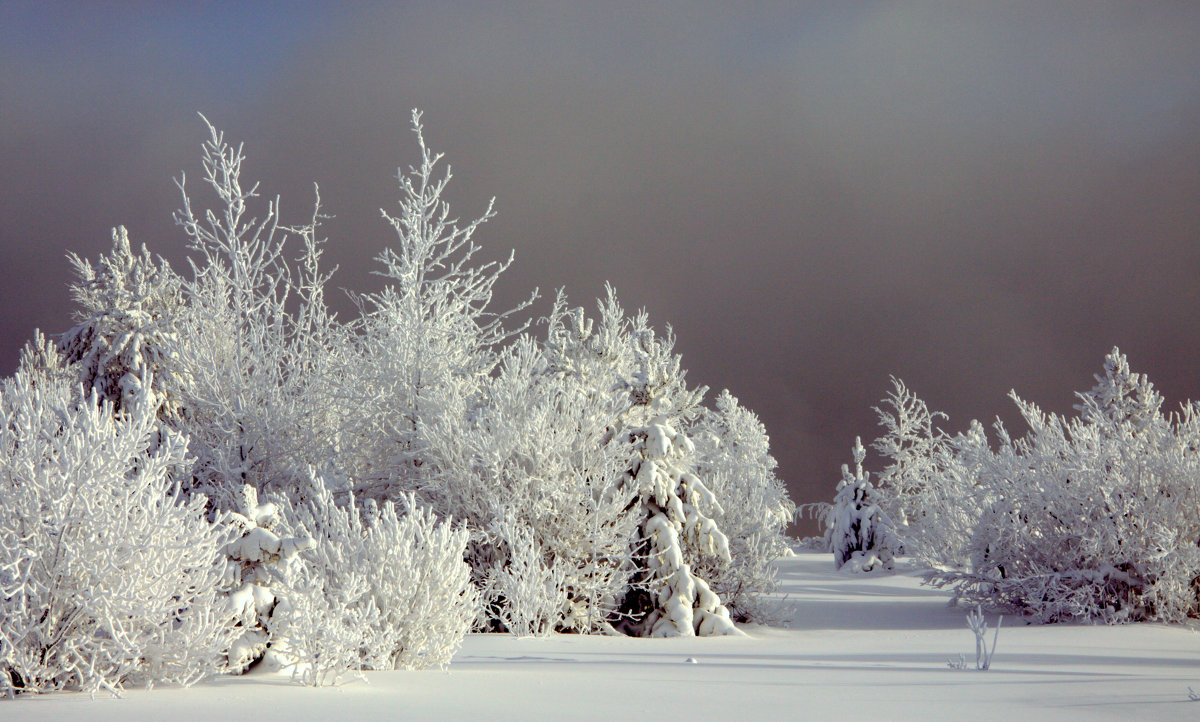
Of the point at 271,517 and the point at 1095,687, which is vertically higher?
the point at 271,517

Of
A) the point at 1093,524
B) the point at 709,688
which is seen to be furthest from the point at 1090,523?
the point at 709,688

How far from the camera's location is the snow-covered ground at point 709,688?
4887 mm

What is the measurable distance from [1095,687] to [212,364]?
41.6ft

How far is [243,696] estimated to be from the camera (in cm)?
529

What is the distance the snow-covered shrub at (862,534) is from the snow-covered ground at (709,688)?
55.3 ft

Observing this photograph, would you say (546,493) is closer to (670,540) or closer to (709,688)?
(670,540)

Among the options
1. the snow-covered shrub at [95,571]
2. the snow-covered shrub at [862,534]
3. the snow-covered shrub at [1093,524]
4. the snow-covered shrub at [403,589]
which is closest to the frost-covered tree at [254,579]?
the snow-covered shrub at [403,589]

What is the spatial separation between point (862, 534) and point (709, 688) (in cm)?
2356

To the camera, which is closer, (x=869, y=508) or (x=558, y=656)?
(x=558, y=656)

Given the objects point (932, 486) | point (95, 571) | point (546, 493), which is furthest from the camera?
point (932, 486)

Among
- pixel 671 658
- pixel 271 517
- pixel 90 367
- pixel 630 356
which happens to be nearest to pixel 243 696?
pixel 271 517

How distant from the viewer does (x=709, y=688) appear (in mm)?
6090

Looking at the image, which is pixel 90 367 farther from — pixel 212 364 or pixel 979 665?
pixel 979 665

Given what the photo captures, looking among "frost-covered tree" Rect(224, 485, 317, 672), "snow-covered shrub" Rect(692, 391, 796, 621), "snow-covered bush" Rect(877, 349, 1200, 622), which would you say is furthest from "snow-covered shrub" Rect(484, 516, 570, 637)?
"snow-covered bush" Rect(877, 349, 1200, 622)
